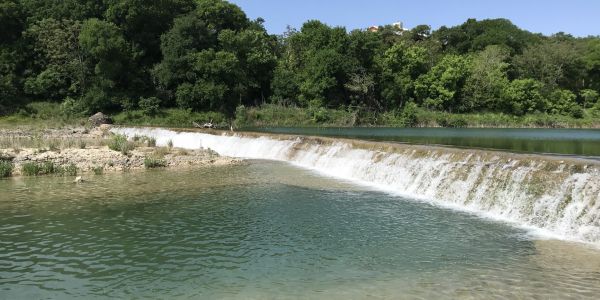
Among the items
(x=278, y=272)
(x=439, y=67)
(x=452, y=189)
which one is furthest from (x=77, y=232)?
(x=439, y=67)

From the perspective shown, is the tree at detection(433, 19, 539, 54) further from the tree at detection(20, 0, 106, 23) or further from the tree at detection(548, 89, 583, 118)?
the tree at detection(20, 0, 106, 23)

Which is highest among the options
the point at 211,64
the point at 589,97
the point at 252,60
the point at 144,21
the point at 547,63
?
the point at 144,21

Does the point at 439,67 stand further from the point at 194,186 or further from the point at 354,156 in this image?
the point at 194,186

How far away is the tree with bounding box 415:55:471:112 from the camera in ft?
218

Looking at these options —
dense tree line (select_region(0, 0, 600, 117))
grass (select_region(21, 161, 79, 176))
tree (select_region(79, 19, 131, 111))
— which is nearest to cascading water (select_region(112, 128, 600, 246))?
grass (select_region(21, 161, 79, 176))

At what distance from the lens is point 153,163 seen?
2308 centimetres

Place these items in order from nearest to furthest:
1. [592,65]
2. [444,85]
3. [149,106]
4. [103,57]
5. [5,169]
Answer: [5,169], [103,57], [149,106], [444,85], [592,65]

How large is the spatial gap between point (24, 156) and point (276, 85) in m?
44.4

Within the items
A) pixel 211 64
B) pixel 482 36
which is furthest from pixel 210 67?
pixel 482 36

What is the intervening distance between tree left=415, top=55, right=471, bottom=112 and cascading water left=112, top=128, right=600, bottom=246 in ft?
150

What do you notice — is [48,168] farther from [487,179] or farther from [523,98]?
[523,98]

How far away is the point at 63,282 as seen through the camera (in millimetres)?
8148

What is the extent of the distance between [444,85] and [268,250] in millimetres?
61748

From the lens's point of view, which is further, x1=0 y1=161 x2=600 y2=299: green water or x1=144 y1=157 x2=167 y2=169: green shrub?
x1=144 y1=157 x2=167 y2=169: green shrub
